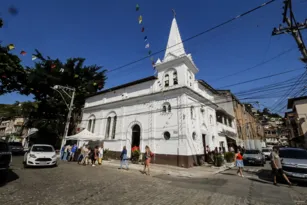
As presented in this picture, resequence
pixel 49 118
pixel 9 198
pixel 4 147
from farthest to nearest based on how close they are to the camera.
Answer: pixel 49 118 < pixel 4 147 < pixel 9 198

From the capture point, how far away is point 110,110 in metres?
21.5

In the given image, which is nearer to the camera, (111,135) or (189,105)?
(189,105)

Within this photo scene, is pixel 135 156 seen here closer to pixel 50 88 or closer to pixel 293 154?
pixel 293 154

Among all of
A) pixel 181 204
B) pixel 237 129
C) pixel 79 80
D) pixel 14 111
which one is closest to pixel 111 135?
pixel 79 80

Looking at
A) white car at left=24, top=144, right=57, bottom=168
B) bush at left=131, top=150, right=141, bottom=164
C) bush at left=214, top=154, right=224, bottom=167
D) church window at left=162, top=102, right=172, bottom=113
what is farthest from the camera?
church window at left=162, top=102, right=172, bottom=113

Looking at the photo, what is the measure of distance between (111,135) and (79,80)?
12.8m

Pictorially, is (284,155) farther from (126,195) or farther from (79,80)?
(79,80)

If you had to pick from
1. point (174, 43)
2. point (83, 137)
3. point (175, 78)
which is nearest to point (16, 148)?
point (83, 137)

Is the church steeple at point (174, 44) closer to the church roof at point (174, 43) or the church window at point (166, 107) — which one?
the church roof at point (174, 43)

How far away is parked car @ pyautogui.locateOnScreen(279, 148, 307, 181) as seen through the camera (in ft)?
27.7

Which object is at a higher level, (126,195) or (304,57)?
(304,57)

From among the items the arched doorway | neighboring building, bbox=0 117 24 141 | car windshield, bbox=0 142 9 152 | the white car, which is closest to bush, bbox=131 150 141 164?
the arched doorway

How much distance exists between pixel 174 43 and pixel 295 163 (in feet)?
51.9

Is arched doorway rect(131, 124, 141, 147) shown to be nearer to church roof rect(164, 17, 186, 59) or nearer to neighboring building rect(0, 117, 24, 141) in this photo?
church roof rect(164, 17, 186, 59)
